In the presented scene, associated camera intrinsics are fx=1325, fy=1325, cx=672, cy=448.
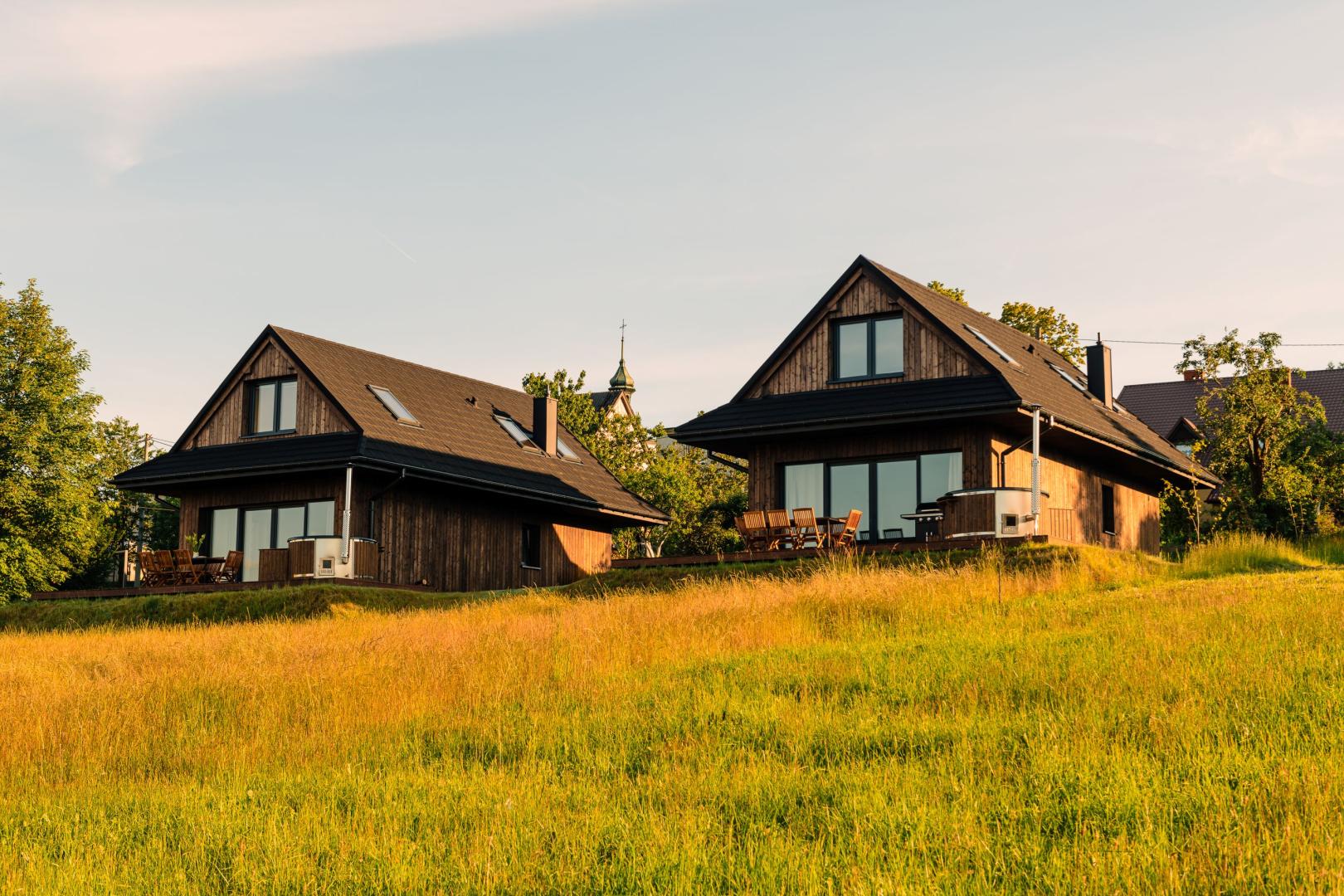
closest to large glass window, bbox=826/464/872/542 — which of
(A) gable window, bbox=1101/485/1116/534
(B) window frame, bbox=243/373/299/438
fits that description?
(A) gable window, bbox=1101/485/1116/534

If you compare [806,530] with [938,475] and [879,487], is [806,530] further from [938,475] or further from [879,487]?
[938,475]

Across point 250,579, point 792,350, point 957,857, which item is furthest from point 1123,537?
point 957,857

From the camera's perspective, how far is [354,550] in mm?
27719

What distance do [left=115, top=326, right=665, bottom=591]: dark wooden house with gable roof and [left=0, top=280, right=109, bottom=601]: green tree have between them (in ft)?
32.8

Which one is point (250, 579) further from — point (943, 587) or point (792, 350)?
point (943, 587)

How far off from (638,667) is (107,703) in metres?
5.19

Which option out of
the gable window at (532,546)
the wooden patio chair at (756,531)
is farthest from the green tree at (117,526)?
the wooden patio chair at (756,531)

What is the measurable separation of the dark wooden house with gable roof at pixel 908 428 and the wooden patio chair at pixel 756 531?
2094 mm

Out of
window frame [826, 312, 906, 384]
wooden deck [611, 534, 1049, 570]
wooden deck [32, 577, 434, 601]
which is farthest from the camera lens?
window frame [826, 312, 906, 384]

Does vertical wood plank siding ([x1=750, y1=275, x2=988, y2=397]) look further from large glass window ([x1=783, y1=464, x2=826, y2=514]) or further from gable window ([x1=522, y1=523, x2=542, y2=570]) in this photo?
gable window ([x1=522, y1=523, x2=542, y2=570])

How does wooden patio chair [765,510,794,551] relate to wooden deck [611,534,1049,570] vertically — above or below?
above

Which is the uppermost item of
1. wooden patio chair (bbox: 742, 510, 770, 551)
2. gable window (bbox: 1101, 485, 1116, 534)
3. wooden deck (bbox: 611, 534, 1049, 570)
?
gable window (bbox: 1101, 485, 1116, 534)

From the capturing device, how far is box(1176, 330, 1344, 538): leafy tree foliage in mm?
33031

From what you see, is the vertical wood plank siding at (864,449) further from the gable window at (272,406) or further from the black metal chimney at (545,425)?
the gable window at (272,406)
